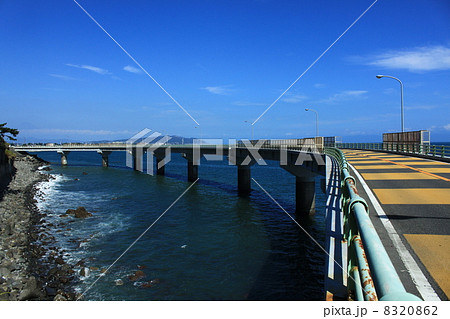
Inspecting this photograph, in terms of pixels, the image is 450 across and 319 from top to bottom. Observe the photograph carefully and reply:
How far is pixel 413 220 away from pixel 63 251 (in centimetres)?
1997

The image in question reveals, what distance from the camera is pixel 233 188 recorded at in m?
50.9

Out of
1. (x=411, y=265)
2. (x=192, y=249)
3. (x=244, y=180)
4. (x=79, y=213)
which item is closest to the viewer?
(x=411, y=265)

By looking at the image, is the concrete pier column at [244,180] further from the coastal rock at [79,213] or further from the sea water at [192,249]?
the coastal rock at [79,213]

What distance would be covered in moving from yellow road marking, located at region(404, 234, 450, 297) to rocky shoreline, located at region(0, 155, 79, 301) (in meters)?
14.0

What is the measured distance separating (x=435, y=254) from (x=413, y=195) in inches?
240

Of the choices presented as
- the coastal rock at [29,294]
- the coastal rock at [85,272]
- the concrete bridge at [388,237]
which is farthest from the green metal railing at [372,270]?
the coastal rock at [85,272]

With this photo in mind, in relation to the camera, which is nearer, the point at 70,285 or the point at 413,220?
the point at 413,220

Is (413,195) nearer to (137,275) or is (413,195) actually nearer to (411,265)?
(411,265)

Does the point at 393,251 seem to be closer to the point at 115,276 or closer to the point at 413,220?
the point at 413,220

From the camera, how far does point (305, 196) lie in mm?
32594

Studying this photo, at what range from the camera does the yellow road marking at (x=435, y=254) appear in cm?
489

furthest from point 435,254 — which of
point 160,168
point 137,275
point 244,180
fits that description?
point 160,168
